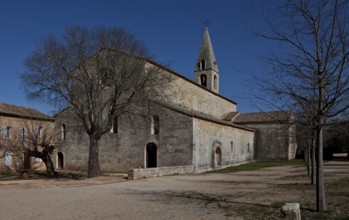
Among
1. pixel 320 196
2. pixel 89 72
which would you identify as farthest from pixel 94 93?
pixel 320 196

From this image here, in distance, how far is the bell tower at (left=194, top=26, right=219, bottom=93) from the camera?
46875mm

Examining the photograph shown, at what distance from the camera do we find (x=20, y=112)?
29.1 metres

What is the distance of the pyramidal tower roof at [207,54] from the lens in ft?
154

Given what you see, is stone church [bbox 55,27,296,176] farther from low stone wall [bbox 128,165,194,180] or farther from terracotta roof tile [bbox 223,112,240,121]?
terracotta roof tile [bbox 223,112,240,121]

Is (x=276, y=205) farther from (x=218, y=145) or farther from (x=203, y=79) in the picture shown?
(x=203, y=79)

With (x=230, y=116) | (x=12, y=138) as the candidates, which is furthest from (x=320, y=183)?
(x=230, y=116)

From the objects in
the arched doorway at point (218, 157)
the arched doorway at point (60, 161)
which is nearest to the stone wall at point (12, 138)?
the arched doorway at point (60, 161)

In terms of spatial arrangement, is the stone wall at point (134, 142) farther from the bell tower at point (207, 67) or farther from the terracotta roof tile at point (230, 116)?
the terracotta roof tile at point (230, 116)

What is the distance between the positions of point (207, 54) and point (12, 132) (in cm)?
2842

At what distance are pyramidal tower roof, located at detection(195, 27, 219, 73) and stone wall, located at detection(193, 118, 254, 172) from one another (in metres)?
10.7

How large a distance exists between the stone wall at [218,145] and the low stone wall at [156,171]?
4.92ft

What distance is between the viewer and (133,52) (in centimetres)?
2244

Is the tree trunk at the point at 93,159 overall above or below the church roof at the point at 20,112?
below

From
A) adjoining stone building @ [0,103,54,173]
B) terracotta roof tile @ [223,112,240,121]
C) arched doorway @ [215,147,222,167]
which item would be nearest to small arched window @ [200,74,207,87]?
terracotta roof tile @ [223,112,240,121]
